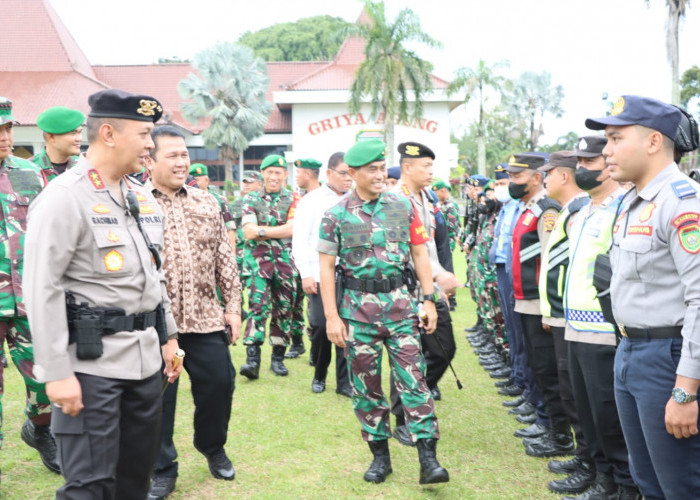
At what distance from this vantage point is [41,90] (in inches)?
1307

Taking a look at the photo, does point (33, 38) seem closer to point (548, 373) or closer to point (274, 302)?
point (274, 302)

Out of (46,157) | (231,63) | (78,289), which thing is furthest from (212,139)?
(78,289)

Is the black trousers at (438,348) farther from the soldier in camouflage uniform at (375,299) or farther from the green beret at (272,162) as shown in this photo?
the green beret at (272,162)

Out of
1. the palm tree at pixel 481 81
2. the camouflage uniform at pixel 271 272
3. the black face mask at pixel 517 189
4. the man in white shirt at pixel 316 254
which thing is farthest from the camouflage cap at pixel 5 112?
the palm tree at pixel 481 81

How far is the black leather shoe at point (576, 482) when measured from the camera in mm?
4188

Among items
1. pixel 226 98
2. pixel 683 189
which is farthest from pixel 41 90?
pixel 683 189

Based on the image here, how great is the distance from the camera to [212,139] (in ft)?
118

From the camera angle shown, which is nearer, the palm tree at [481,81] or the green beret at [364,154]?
the green beret at [364,154]

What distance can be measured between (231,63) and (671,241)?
3694 cm

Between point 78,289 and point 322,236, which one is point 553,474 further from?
point 78,289

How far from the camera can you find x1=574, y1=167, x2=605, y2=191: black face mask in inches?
155

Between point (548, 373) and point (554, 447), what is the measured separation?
560 mm

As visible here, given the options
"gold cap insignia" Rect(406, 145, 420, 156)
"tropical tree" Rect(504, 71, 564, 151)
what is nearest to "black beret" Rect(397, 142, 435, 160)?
"gold cap insignia" Rect(406, 145, 420, 156)

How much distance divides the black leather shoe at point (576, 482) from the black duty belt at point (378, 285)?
1667mm
